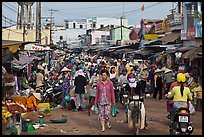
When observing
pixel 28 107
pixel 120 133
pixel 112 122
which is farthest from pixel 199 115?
pixel 28 107

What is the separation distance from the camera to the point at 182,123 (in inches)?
352

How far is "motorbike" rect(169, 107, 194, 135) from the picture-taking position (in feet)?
29.3

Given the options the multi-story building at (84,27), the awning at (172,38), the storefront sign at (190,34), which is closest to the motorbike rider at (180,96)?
the storefront sign at (190,34)

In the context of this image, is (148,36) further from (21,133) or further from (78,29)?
(78,29)

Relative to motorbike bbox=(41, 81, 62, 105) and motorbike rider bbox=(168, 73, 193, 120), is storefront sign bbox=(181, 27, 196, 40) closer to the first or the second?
motorbike bbox=(41, 81, 62, 105)

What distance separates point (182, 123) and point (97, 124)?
372 cm

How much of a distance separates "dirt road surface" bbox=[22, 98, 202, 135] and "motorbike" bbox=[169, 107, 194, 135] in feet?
4.63

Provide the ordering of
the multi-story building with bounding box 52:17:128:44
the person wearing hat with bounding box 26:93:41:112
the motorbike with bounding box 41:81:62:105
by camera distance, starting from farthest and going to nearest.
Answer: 1. the multi-story building with bounding box 52:17:128:44
2. the motorbike with bounding box 41:81:62:105
3. the person wearing hat with bounding box 26:93:41:112

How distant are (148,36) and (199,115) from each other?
82.8ft

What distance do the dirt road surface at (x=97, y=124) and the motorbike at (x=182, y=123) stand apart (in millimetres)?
1412

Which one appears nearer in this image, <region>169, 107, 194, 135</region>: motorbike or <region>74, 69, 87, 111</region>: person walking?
<region>169, 107, 194, 135</region>: motorbike

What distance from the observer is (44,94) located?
17.1 m

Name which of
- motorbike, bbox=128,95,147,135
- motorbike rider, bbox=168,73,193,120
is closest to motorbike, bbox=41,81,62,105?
motorbike, bbox=128,95,147,135

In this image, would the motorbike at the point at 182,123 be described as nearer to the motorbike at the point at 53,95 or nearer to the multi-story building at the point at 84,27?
the motorbike at the point at 53,95
